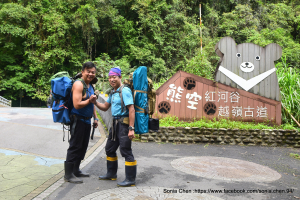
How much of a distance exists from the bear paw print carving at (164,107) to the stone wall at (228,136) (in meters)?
1.20

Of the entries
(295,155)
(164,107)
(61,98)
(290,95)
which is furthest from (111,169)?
(290,95)

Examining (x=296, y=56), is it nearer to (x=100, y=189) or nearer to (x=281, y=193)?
(x=281, y=193)

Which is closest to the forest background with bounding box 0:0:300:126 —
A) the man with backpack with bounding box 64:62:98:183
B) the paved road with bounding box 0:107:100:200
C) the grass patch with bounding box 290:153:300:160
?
the paved road with bounding box 0:107:100:200

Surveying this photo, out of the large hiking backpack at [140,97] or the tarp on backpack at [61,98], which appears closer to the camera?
the tarp on backpack at [61,98]

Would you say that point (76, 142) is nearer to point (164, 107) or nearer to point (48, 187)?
point (48, 187)

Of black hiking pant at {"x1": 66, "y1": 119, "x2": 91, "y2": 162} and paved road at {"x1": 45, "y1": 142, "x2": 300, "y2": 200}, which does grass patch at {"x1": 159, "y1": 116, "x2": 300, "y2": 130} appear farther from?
black hiking pant at {"x1": 66, "y1": 119, "x2": 91, "y2": 162}

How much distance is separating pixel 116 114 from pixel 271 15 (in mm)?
25846

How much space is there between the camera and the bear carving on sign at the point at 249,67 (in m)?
8.75

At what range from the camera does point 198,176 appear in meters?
4.53

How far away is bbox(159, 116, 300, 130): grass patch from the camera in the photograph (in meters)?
7.78

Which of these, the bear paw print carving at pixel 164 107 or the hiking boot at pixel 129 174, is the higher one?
the bear paw print carving at pixel 164 107

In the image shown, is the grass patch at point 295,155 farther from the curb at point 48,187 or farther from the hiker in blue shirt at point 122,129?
the curb at point 48,187

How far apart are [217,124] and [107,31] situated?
21835 millimetres

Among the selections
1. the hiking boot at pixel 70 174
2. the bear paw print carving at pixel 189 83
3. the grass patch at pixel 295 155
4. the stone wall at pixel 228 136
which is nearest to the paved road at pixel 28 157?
the hiking boot at pixel 70 174
